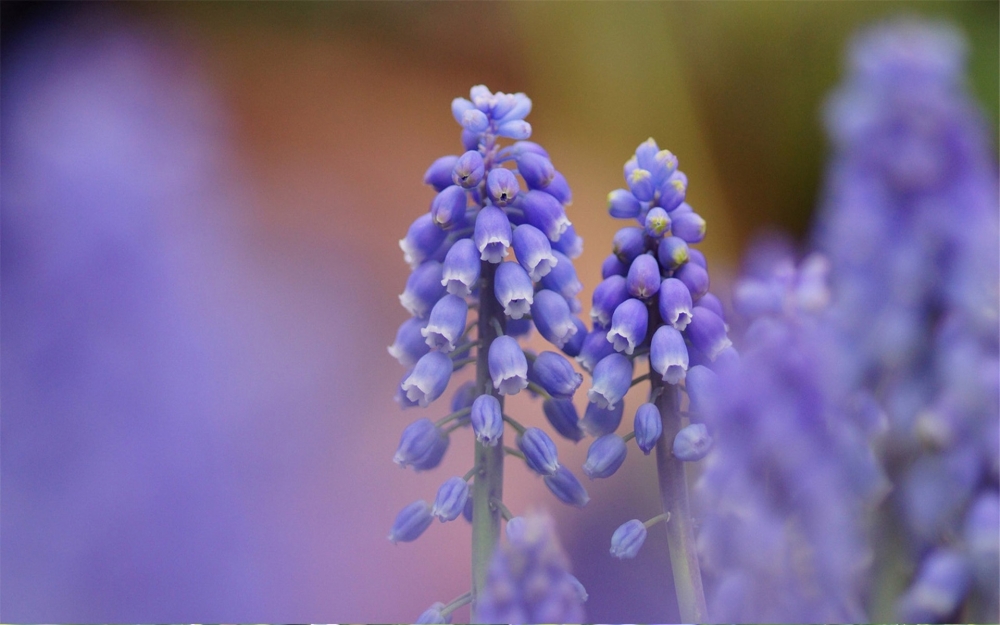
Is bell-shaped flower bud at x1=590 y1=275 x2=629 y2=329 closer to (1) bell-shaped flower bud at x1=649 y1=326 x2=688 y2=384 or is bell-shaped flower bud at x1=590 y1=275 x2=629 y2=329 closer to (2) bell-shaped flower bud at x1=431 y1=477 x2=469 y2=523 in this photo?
(1) bell-shaped flower bud at x1=649 y1=326 x2=688 y2=384

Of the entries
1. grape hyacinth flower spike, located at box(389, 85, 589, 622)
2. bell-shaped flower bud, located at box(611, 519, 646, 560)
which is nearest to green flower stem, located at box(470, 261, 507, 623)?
grape hyacinth flower spike, located at box(389, 85, 589, 622)

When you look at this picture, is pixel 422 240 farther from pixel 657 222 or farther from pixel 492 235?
pixel 657 222

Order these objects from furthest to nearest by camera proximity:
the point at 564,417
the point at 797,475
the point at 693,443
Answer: the point at 564,417
the point at 693,443
the point at 797,475

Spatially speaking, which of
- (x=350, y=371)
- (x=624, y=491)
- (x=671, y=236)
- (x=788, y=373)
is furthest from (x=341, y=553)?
(x=788, y=373)

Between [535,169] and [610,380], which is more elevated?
[535,169]

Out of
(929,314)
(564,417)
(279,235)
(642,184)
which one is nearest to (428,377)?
(564,417)

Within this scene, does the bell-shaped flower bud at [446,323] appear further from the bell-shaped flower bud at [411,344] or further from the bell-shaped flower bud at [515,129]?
the bell-shaped flower bud at [515,129]

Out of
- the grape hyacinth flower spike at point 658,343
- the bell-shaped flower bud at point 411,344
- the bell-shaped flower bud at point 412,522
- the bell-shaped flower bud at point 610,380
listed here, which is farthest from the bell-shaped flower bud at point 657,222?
the bell-shaped flower bud at point 412,522
